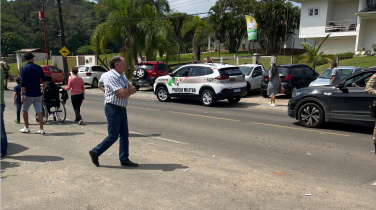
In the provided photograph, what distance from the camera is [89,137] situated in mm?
8273

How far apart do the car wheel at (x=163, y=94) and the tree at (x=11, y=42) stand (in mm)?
62178

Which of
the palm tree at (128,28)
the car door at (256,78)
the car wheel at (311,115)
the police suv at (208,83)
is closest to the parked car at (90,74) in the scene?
the palm tree at (128,28)

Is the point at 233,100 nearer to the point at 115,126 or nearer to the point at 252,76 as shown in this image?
the point at 252,76

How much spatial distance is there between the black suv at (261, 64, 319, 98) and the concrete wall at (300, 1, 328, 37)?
18983mm

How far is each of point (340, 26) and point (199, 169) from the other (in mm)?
31872

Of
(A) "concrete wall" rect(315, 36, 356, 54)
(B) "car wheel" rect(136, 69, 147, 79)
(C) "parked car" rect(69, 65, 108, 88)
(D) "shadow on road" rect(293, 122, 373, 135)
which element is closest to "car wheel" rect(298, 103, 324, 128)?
(D) "shadow on road" rect(293, 122, 373, 135)

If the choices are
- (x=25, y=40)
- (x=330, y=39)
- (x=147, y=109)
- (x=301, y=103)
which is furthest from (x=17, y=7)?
(x=301, y=103)

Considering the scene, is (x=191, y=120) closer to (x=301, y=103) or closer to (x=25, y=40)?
(x=301, y=103)

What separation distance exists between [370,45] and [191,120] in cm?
2732

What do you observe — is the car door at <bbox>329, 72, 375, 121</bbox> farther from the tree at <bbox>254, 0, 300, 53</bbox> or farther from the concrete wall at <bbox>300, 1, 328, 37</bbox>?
the tree at <bbox>254, 0, 300, 53</bbox>

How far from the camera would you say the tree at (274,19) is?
50.6 meters

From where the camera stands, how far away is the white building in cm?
3154

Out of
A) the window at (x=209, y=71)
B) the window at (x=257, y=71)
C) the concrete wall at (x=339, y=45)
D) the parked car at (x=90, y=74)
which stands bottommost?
the parked car at (x=90, y=74)

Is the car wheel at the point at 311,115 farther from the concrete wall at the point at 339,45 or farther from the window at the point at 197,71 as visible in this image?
the concrete wall at the point at 339,45
